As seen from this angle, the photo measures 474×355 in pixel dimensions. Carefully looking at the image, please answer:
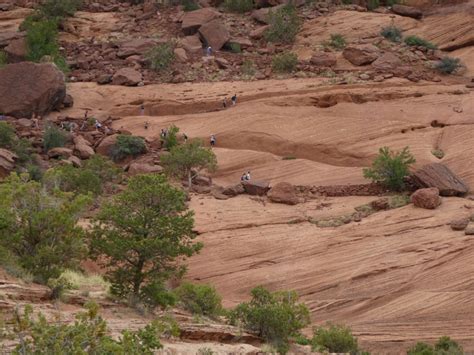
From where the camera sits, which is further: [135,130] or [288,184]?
[135,130]

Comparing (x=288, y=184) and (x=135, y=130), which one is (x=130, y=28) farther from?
(x=288, y=184)

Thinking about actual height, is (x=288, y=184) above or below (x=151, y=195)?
below

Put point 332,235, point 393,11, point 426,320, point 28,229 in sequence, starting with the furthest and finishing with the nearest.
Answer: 1. point 393,11
2. point 332,235
3. point 426,320
4. point 28,229

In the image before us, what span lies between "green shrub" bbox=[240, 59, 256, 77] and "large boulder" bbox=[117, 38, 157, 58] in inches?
192

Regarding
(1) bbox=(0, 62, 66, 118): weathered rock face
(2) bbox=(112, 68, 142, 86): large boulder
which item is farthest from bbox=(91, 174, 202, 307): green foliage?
(2) bbox=(112, 68, 142, 86): large boulder

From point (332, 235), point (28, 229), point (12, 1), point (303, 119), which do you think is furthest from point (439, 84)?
point (28, 229)

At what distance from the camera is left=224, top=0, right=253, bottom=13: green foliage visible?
58188mm

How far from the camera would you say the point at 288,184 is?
39.5m

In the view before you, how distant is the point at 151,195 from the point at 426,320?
10.4 metres

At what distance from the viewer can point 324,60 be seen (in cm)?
5172

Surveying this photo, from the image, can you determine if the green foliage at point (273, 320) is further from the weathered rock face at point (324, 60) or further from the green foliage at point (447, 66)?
the green foliage at point (447, 66)

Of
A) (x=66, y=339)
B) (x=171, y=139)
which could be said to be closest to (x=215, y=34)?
(x=171, y=139)

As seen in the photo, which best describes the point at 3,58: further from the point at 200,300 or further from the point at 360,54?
the point at 200,300

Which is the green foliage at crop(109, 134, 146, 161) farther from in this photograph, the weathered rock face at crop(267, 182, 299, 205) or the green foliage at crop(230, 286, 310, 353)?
the green foliage at crop(230, 286, 310, 353)
